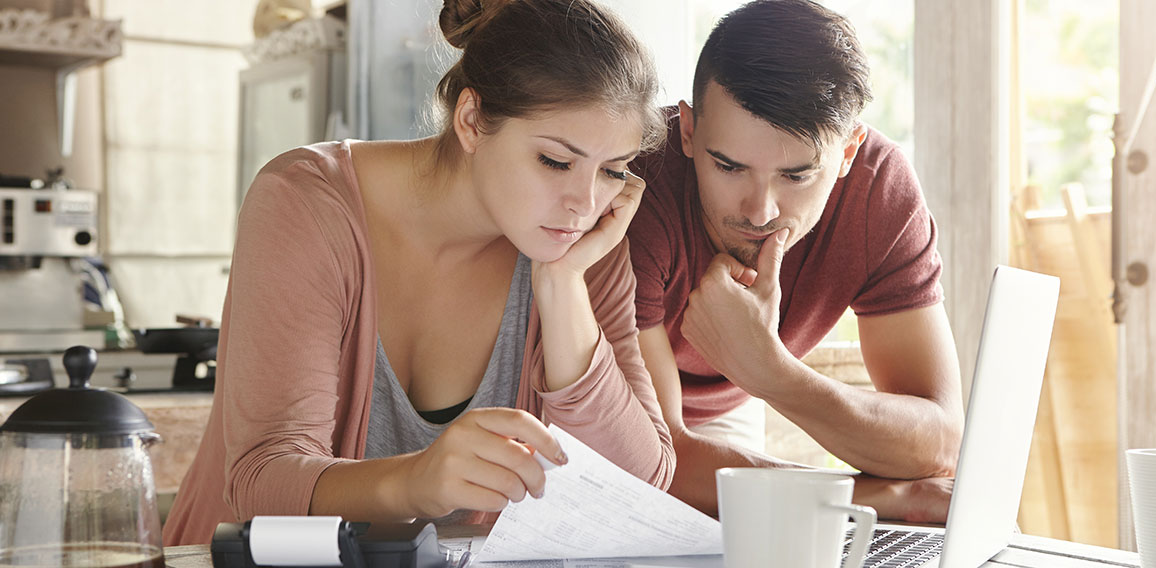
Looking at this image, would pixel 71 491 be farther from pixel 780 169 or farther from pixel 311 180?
pixel 780 169

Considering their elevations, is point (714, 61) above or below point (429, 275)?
above

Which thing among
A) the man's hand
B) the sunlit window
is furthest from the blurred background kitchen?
the man's hand

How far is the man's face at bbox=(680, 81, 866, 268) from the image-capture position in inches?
54.9

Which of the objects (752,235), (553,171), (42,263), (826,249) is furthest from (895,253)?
(42,263)

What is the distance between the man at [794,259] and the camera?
139 cm

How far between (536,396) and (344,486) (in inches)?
14.7

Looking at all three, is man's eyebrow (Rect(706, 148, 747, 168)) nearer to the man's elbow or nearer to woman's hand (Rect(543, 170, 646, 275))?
woman's hand (Rect(543, 170, 646, 275))

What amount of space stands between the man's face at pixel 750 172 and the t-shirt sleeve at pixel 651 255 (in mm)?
67

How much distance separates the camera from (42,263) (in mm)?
3314

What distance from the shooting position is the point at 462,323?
4.60 feet

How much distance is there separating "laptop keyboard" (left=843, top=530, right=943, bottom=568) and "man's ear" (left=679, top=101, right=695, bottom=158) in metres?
0.62

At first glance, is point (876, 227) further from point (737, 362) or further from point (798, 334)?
point (737, 362)

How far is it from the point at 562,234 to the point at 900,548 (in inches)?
19.5

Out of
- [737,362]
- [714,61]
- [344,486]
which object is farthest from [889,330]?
[344,486]
